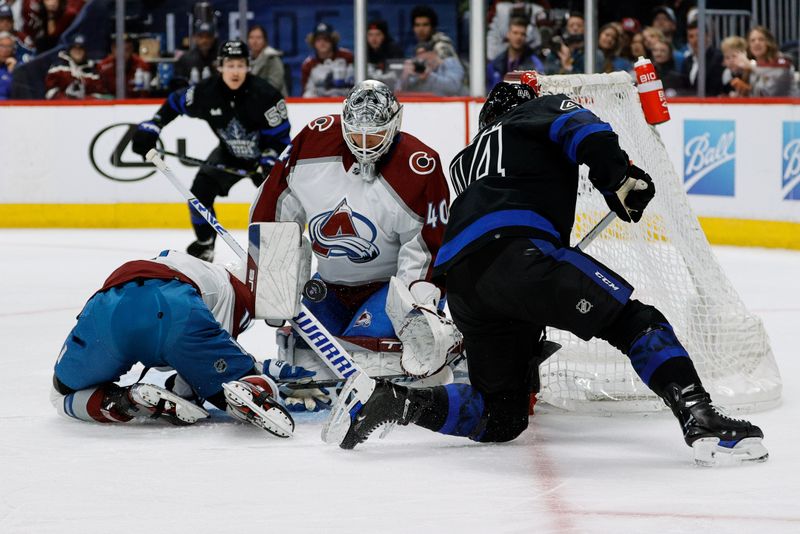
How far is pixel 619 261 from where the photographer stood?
141 inches

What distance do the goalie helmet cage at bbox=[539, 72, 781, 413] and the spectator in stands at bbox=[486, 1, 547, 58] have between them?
4185 millimetres

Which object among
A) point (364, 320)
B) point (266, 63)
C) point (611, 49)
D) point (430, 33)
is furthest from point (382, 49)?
point (364, 320)

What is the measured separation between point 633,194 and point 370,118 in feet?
3.01

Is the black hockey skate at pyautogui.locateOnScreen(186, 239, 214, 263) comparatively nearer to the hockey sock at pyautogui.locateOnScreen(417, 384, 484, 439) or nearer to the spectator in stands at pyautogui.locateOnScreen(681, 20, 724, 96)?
the spectator in stands at pyautogui.locateOnScreen(681, 20, 724, 96)

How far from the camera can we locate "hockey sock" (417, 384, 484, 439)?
114 inches

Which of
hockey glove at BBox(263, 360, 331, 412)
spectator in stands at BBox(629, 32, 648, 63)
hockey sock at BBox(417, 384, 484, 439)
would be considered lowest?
hockey glove at BBox(263, 360, 331, 412)

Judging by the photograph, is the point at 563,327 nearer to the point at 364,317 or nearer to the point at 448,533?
the point at 448,533

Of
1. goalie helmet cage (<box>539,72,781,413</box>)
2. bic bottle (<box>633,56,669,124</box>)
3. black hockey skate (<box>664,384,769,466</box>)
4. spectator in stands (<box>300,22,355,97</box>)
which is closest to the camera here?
black hockey skate (<box>664,384,769,466</box>)

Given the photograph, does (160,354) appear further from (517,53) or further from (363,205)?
Result: (517,53)

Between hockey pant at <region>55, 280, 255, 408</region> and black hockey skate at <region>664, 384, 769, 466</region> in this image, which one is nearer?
black hockey skate at <region>664, 384, 769, 466</region>

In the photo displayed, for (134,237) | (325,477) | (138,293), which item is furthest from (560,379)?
(134,237)

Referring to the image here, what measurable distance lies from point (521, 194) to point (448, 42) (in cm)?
522

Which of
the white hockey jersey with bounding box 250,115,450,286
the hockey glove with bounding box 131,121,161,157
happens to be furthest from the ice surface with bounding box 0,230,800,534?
the hockey glove with bounding box 131,121,161,157

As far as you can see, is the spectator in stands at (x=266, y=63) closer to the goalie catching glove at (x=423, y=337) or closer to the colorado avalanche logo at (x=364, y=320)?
the colorado avalanche logo at (x=364, y=320)
